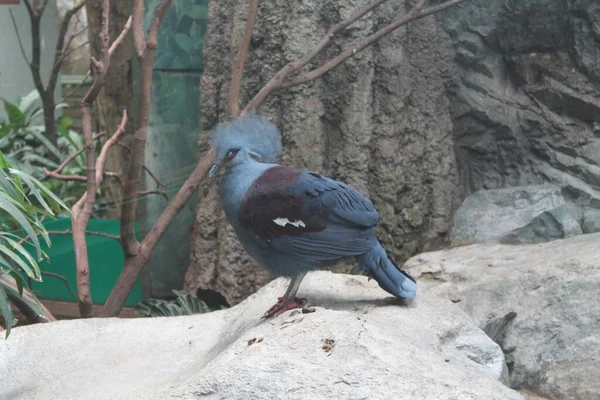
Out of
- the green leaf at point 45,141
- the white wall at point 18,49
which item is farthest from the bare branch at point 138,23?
the green leaf at point 45,141

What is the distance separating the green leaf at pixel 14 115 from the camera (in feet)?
17.7

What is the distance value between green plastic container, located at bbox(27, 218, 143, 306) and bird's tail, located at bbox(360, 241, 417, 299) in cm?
219

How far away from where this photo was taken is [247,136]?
237 cm

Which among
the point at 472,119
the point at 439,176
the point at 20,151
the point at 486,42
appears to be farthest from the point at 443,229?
the point at 20,151

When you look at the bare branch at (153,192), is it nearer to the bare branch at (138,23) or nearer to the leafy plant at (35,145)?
the bare branch at (138,23)

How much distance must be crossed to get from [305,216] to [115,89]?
275 centimetres

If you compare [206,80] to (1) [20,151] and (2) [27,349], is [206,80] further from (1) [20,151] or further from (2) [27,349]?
(1) [20,151]

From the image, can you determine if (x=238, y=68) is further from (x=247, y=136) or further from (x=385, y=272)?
(x=385, y=272)

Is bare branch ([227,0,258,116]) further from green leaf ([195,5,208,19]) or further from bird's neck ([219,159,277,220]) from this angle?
bird's neck ([219,159,277,220])

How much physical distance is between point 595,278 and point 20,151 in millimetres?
4353

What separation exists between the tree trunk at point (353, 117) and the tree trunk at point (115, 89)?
Answer: 58cm

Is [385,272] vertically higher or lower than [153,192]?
higher

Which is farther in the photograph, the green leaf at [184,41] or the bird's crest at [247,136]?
the green leaf at [184,41]

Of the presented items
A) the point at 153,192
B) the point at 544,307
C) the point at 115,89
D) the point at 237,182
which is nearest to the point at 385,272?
the point at 237,182
